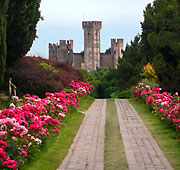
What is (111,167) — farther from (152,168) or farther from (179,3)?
(179,3)

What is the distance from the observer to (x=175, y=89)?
63.0 feet

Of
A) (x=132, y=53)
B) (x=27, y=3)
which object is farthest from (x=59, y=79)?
(x=132, y=53)

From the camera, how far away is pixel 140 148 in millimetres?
8500

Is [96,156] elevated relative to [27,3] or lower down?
lower down

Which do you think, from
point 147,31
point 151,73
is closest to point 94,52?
point 147,31

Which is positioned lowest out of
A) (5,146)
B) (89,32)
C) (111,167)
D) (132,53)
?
(111,167)

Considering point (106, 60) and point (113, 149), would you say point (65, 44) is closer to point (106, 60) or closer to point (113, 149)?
point (106, 60)

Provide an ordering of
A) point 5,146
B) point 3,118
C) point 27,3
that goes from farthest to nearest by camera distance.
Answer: point 27,3 < point 3,118 < point 5,146

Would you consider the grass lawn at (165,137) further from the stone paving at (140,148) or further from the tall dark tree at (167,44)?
the tall dark tree at (167,44)

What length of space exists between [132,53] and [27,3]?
2600 centimetres

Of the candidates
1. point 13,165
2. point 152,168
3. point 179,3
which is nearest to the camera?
point 13,165

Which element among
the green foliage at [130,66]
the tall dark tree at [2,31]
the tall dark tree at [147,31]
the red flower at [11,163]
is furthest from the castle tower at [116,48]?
the red flower at [11,163]

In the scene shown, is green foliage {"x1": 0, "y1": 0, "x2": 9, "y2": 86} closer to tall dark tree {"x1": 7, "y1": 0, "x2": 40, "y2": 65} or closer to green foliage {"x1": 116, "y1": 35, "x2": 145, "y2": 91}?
tall dark tree {"x1": 7, "y1": 0, "x2": 40, "y2": 65}

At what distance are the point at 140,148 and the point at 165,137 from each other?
4.98ft
